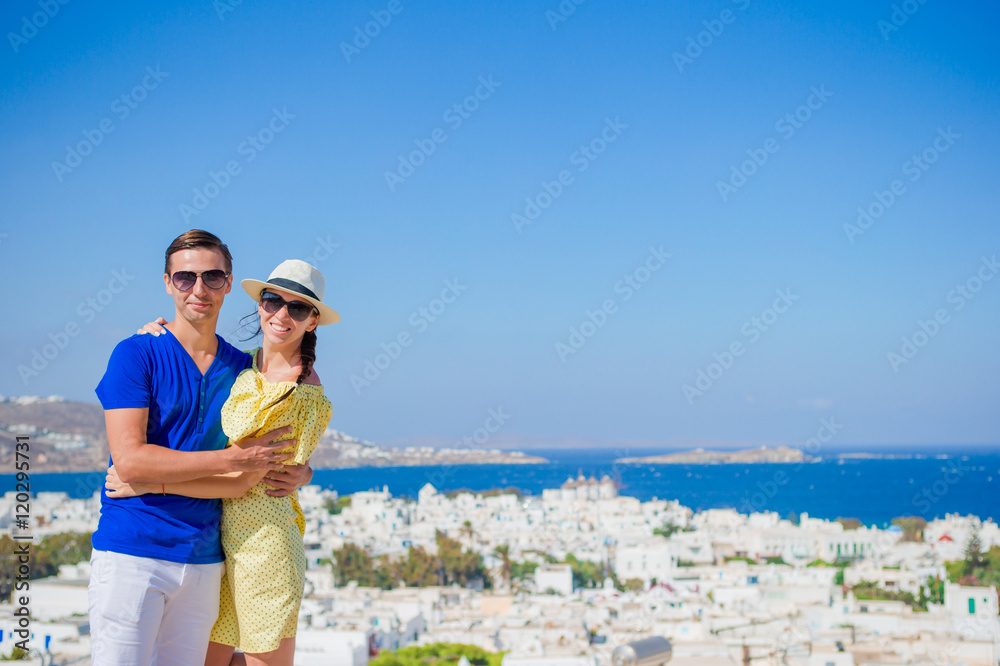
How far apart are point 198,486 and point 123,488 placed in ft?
0.43

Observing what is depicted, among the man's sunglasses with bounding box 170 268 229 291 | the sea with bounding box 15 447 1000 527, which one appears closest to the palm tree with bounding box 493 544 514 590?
the man's sunglasses with bounding box 170 268 229 291

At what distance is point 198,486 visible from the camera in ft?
5.51

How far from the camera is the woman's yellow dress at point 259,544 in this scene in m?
1.75

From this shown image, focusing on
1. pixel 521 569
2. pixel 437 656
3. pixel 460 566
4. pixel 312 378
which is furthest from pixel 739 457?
pixel 312 378

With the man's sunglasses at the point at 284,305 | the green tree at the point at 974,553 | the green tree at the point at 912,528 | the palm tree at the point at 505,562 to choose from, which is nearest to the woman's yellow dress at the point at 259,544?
the man's sunglasses at the point at 284,305

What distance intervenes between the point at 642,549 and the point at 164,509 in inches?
1017

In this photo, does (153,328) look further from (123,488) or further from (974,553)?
(974,553)

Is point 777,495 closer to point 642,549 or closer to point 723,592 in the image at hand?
point 642,549

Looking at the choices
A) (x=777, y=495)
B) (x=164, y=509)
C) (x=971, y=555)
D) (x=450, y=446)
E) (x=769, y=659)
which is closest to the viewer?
(x=164, y=509)

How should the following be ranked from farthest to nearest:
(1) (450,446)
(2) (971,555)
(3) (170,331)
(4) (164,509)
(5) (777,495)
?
(1) (450,446)
(5) (777,495)
(2) (971,555)
(3) (170,331)
(4) (164,509)

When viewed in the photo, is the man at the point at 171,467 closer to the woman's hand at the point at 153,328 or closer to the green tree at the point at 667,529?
the woman's hand at the point at 153,328

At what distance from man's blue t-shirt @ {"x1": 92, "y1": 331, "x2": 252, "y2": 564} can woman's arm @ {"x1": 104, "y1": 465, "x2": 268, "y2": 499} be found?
2cm

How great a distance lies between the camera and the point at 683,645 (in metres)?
10.6

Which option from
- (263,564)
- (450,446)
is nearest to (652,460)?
(450,446)
